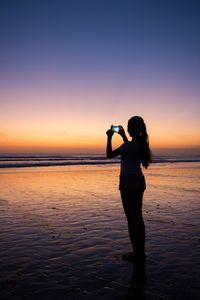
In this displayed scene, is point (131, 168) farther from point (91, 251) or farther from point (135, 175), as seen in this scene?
point (91, 251)

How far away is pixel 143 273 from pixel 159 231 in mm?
2590

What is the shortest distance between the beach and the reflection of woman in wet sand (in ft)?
1.43

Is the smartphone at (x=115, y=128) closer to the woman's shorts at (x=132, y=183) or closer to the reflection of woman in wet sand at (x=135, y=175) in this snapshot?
the reflection of woman in wet sand at (x=135, y=175)

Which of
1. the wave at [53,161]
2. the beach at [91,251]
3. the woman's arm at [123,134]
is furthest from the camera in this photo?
the wave at [53,161]

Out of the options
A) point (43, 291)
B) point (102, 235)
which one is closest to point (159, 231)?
point (102, 235)

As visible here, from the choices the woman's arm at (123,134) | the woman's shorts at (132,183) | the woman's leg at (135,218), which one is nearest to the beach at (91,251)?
the woman's leg at (135,218)

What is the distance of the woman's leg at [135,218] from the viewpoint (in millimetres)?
5160

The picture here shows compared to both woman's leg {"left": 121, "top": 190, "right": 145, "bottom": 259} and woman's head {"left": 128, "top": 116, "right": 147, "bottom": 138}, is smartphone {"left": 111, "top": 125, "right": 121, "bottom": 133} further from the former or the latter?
woman's leg {"left": 121, "top": 190, "right": 145, "bottom": 259}

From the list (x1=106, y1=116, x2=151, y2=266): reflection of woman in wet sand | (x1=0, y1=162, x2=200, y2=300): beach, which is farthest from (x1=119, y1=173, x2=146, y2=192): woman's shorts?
(x1=0, y1=162, x2=200, y2=300): beach

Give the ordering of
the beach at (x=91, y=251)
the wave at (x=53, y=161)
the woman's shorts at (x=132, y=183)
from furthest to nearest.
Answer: the wave at (x=53, y=161)
the woman's shorts at (x=132, y=183)
the beach at (x=91, y=251)

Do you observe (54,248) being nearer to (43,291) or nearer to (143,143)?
(43,291)

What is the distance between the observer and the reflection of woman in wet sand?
5.13m

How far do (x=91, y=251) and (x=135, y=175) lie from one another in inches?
68.7

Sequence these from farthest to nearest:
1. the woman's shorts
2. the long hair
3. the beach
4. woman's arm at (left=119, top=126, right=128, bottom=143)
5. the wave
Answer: the wave, woman's arm at (left=119, top=126, right=128, bottom=143), the long hair, the woman's shorts, the beach
